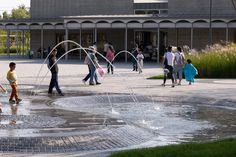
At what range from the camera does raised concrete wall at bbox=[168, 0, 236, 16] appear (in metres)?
56.9

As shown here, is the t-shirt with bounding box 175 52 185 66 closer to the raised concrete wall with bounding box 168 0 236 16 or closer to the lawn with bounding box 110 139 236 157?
the lawn with bounding box 110 139 236 157

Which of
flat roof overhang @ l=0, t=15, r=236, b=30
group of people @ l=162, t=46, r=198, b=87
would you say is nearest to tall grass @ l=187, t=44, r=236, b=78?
group of people @ l=162, t=46, r=198, b=87

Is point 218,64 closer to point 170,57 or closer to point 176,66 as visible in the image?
point 176,66

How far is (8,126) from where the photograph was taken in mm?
13328

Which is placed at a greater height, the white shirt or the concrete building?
the concrete building

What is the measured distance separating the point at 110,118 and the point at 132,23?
3762 centimetres

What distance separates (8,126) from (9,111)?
3301 millimetres

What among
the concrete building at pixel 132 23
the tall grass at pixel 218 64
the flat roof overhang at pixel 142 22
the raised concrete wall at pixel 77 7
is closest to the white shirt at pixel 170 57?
the tall grass at pixel 218 64

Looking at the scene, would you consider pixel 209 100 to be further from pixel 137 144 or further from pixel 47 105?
pixel 137 144

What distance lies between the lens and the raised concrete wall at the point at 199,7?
56.9 m

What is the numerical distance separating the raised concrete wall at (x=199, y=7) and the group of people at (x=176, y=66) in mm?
29476

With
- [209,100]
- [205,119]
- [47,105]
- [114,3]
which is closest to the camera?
[205,119]

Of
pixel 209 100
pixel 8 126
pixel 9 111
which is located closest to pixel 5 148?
pixel 8 126

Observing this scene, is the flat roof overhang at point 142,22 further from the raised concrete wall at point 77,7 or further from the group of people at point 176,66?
the group of people at point 176,66
